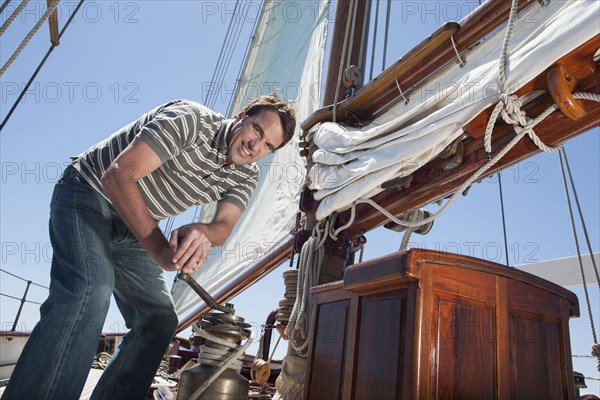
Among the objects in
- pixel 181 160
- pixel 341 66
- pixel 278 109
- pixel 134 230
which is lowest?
pixel 134 230

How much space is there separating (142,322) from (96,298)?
1.01ft

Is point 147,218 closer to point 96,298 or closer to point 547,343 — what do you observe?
point 96,298

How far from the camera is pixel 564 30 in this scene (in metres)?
0.93

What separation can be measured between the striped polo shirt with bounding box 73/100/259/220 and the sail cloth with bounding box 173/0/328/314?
1.61m

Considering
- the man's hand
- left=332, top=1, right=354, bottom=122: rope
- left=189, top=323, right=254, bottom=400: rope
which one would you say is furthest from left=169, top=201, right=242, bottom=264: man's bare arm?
left=332, top=1, right=354, bottom=122: rope

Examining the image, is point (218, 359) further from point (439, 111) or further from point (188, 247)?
point (439, 111)

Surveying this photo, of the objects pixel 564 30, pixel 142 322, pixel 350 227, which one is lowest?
pixel 142 322

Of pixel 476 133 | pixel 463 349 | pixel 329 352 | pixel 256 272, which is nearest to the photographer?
pixel 463 349

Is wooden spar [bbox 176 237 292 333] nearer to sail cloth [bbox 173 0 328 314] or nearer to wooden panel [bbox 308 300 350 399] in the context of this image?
sail cloth [bbox 173 0 328 314]

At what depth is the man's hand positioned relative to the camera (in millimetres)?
998

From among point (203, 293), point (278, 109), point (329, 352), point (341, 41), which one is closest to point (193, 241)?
point (203, 293)

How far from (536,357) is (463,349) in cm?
20

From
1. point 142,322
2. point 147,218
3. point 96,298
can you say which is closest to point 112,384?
point 142,322

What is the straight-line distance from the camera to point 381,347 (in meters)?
0.81
